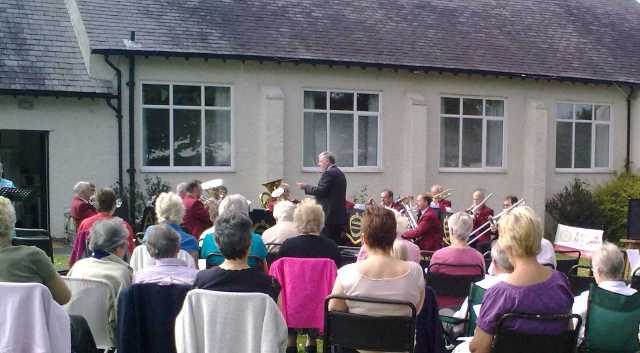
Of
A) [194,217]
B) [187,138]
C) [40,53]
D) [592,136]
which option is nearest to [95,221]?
[194,217]

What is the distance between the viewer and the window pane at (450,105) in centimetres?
1775

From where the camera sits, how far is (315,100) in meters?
16.5

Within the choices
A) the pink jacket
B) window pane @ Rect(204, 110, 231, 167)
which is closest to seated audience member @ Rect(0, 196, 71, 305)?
the pink jacket

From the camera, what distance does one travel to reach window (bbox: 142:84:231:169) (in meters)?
15.1

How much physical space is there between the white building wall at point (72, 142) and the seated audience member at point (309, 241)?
9310 mm

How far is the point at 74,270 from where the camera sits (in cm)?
503

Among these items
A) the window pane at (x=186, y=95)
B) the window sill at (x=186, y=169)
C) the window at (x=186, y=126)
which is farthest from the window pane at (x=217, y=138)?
the window pane at (x=186, y=95)

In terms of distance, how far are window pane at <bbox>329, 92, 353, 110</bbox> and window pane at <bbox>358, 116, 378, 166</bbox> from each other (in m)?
0.45

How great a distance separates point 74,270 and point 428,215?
608 centimetres

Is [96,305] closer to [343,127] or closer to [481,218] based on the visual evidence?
[481,218]

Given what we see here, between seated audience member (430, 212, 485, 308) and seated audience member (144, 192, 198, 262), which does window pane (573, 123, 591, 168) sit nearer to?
seated audience member (430, 212, 485, 308)

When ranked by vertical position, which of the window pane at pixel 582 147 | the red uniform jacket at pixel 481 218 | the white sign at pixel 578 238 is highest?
the window pane at pixel 582 147

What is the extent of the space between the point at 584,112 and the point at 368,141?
6467 millimetres

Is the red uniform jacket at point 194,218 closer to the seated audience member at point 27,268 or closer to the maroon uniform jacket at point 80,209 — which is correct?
the maroon uniform jacket at point 80,209
